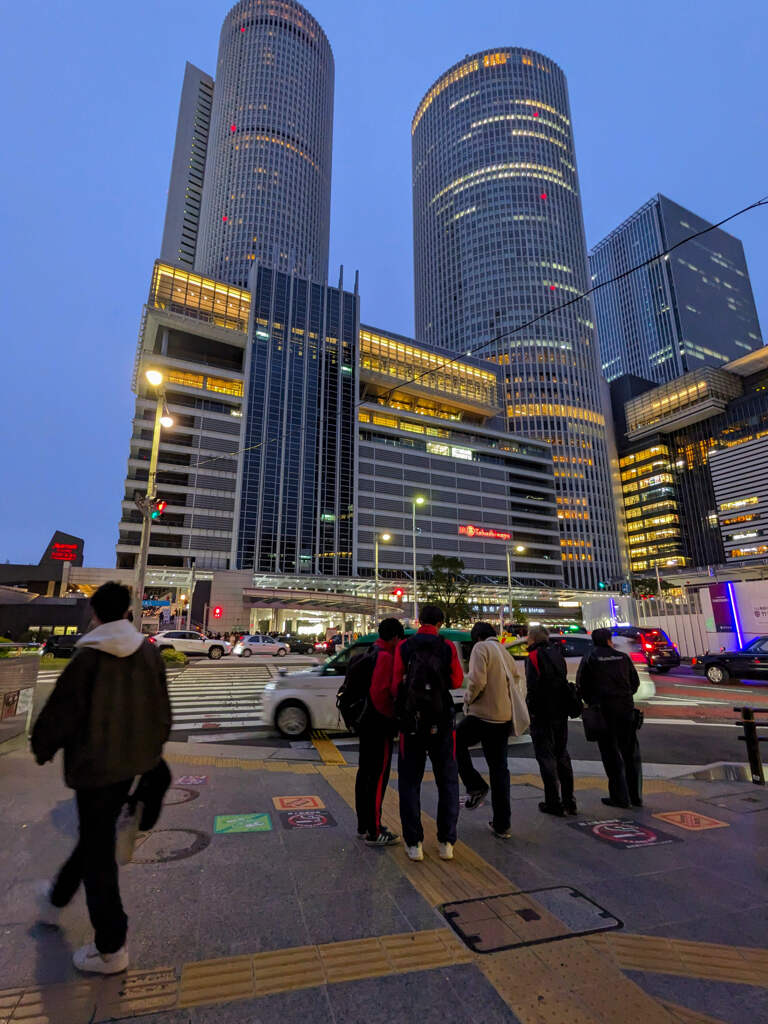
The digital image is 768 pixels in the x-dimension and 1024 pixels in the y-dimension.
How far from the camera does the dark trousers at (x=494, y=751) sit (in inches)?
181

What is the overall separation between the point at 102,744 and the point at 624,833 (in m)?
4.53

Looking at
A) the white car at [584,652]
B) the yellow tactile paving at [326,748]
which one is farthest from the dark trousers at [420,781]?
the white car at [584,652]

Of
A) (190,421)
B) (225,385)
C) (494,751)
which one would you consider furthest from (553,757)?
(225,385)

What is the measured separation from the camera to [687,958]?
2.70 meters

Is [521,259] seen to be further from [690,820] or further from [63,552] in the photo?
[690,820]

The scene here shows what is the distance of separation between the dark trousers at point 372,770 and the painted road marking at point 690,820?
2947mm

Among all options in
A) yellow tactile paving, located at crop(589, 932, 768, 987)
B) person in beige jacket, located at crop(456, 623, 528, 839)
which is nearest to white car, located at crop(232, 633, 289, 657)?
person in beige jacket, located at crop(456, 623, 528, 839)

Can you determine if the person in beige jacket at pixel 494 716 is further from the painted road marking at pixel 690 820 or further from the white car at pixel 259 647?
the white car at pixel 259 647

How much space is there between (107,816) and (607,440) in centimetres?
14015

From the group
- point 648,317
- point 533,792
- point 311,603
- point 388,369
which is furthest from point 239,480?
point 648,317

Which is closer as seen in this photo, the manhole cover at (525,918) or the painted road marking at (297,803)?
the manhole cover at (525,918)

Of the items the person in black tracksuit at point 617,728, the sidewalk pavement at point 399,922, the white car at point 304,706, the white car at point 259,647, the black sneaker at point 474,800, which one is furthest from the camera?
the white car at point 259,647

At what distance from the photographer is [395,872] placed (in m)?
3.71

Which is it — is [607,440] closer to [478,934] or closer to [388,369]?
[388,369]
